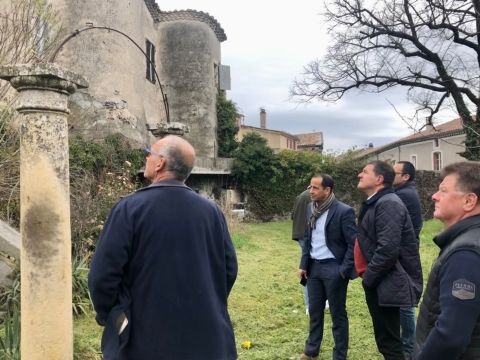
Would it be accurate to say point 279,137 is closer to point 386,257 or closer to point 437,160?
point 437,160

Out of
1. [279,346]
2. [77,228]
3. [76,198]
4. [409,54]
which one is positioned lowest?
[279,346]

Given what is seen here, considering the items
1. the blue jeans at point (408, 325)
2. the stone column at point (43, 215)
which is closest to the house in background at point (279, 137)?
the blue jeans at point (408, 325)

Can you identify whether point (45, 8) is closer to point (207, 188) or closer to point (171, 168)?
point (171, 168)

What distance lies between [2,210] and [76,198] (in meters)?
1.25

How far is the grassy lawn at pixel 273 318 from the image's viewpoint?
515 cm

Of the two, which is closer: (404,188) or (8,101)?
(404,188)

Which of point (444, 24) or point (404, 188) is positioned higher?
point (444, 24)

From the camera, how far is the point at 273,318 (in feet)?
21.4

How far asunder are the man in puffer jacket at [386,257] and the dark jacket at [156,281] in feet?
5.78

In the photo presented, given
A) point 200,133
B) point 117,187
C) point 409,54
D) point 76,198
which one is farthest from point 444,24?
point 76,198

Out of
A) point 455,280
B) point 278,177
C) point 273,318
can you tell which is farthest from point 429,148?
point 455,280

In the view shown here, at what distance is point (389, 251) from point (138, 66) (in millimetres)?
14233

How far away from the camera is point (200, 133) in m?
22.3

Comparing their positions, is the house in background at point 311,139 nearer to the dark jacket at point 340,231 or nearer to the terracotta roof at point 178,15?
the terracotta roof at point 178,15
